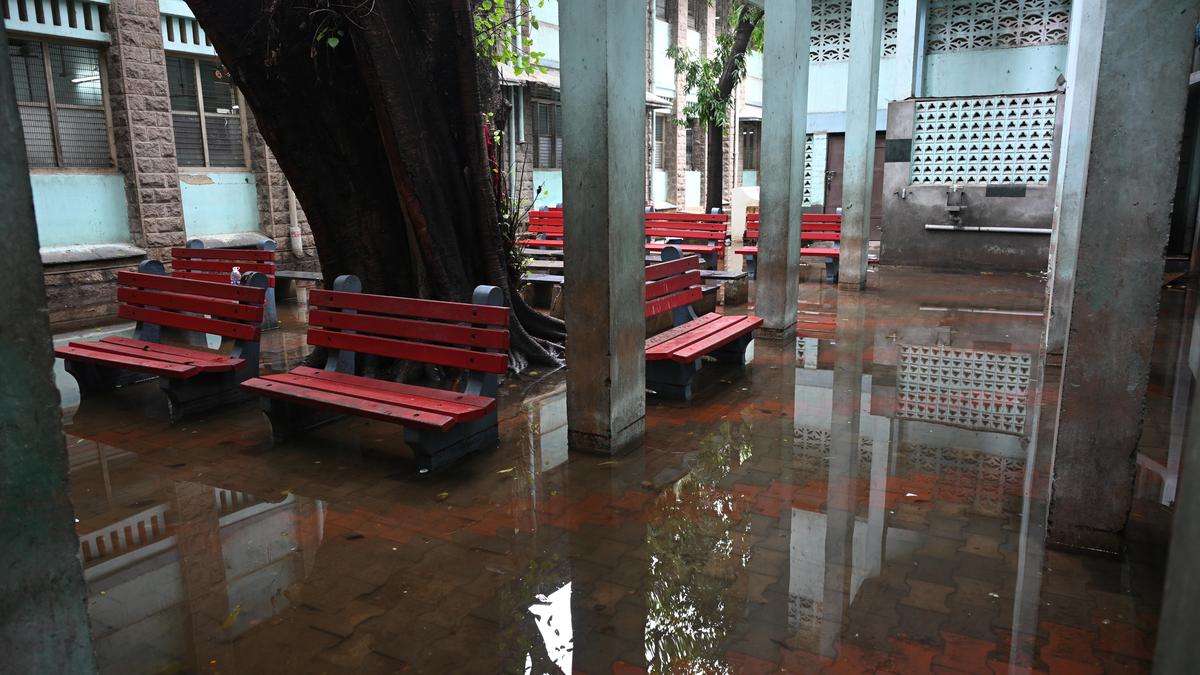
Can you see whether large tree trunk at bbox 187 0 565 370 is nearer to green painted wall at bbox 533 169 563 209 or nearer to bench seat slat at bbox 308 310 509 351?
bench seat slat at bbox 308 310 509 351

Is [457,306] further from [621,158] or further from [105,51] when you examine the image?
[105,51]

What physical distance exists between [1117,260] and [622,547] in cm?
252

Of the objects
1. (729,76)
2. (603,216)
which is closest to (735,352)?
(603,216)

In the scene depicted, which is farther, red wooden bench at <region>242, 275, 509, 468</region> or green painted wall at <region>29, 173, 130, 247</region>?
green painted wall at <region>29, 173, 130, 247</region>

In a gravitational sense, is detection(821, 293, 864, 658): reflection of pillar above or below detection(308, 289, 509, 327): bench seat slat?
below

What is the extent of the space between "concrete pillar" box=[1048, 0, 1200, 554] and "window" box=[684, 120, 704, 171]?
23.3 m

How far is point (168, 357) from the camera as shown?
19.3 feet

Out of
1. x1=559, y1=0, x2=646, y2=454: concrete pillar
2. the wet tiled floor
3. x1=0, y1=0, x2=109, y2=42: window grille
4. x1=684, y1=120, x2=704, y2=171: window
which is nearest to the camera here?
the wet tiled floor

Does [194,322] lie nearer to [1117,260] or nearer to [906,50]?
[1117,260]

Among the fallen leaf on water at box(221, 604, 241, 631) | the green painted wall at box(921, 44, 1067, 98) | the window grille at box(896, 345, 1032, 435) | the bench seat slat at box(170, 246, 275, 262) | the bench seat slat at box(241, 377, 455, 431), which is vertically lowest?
the fallen leaf on water at box(221, 604, 241, 631)

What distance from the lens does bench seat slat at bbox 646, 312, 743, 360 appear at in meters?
5.88

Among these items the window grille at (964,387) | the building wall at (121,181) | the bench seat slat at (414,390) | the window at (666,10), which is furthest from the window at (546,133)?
the bench seat slat at (414,390)

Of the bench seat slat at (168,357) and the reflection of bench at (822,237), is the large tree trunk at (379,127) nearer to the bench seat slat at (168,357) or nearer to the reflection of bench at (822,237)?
the bench seat slat at (168,357)

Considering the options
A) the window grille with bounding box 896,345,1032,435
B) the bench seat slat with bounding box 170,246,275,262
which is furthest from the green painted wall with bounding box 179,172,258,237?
the window grille with bounding box 896,345,1032,435
